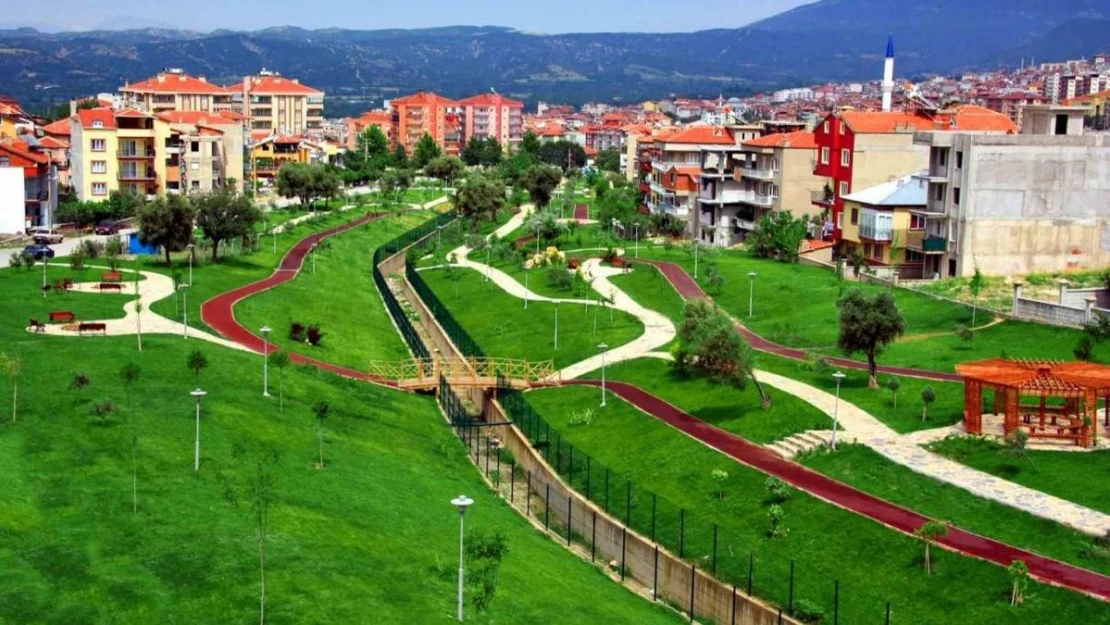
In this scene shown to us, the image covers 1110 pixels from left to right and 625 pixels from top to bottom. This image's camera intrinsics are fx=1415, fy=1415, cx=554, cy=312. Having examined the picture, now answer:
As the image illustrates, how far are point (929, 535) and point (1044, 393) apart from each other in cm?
1032

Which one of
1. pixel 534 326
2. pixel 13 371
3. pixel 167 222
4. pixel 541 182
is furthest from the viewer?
pixel 541 182

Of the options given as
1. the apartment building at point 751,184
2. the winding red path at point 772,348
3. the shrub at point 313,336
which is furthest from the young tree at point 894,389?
the apartment building at point 751,184

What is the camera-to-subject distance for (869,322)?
51.7 m

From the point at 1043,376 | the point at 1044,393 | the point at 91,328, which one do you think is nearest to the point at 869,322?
the point at 1043,376

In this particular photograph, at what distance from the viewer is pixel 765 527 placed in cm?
4103

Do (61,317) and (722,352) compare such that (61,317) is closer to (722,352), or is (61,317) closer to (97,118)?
(722,352)

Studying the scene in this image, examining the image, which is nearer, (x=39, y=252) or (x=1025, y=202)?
(x=1025, y=202)

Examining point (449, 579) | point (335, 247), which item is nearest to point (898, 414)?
point (449, 579)

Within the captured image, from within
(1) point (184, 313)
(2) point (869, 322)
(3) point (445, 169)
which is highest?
(3) point (445, 169)

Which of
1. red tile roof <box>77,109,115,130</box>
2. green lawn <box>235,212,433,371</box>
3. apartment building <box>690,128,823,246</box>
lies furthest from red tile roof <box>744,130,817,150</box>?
red tile roof <box>77,109,115,130</box>

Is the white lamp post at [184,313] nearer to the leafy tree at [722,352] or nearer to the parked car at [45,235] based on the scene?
the leafy tree at [722,352]

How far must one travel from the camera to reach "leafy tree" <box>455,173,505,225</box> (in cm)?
12719

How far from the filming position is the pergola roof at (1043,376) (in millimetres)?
44688

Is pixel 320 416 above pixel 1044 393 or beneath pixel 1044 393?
beneath
